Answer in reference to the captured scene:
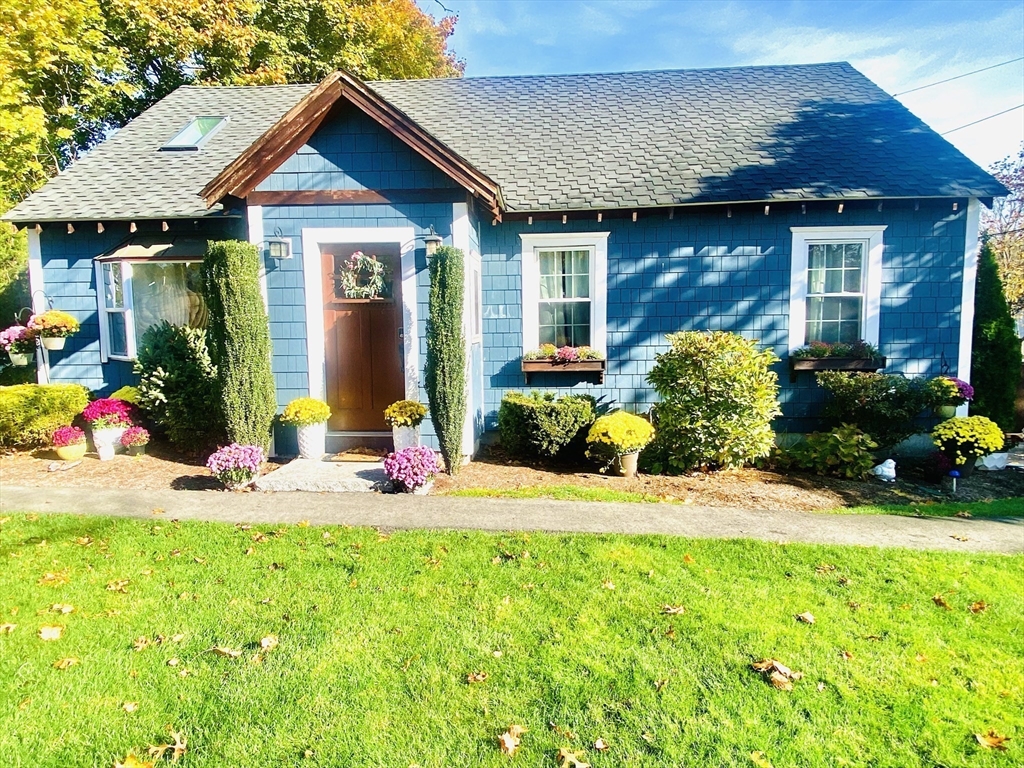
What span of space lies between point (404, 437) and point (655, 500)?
307 cm

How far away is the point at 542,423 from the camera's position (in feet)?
25.5

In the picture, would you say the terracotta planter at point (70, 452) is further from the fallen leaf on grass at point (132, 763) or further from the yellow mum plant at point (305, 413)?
the fallen leaf on grass at point (132, 763)

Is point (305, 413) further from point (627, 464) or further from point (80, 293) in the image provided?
point (80, 293)

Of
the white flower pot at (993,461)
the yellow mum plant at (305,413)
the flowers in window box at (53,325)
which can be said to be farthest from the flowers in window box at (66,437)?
the white flower pot at (993,461)

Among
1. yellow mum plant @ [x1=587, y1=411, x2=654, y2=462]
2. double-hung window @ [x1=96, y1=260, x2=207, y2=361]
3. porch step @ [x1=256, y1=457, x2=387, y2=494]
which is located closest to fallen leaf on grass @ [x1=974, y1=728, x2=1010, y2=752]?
yellow mum plant @ [x1=587, y1=411, x2=654, y2=462]

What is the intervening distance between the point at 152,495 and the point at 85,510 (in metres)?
0.65

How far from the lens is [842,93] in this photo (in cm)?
1090

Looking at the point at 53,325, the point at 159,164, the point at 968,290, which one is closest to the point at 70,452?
the point at 53,325

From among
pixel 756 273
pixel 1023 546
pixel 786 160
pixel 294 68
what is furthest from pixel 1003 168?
pixel 294 68

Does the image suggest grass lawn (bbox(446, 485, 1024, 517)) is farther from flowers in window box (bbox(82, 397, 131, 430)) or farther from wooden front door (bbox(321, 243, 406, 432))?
flowers in window box (bbox(82, 397, 131, 430))

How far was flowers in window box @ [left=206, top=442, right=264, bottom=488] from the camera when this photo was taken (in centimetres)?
648

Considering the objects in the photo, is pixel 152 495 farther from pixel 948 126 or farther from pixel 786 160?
pixel 948 126

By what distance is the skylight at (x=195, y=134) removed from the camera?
34.8ft

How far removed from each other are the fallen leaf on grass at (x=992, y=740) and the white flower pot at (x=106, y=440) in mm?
9275
